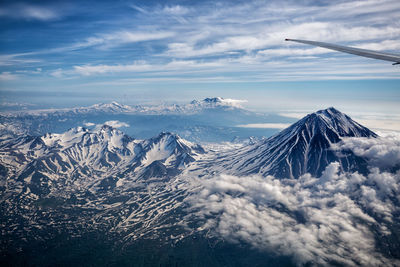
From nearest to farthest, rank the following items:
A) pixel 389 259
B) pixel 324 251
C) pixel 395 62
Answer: pixel 395 62 → pixel 389 259 → pixel 324 251

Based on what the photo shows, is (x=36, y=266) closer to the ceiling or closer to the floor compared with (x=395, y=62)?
closer to the floor

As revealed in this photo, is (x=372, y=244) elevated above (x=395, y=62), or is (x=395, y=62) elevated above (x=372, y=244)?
(x=395, y=62)

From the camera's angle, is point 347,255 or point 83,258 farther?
point 83,258

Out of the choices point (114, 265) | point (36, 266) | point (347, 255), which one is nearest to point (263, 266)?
point (347, 255)

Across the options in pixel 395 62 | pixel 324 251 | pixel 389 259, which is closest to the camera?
pixel 395 62

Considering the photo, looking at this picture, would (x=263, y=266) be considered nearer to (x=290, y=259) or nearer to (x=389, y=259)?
(x=290, y=259)

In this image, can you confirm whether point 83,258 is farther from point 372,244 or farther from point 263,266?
point 372,244

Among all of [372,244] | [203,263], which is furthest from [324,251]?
[203,263]

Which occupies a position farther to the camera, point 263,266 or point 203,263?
point 203,263

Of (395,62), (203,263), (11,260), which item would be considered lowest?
(203,263)
